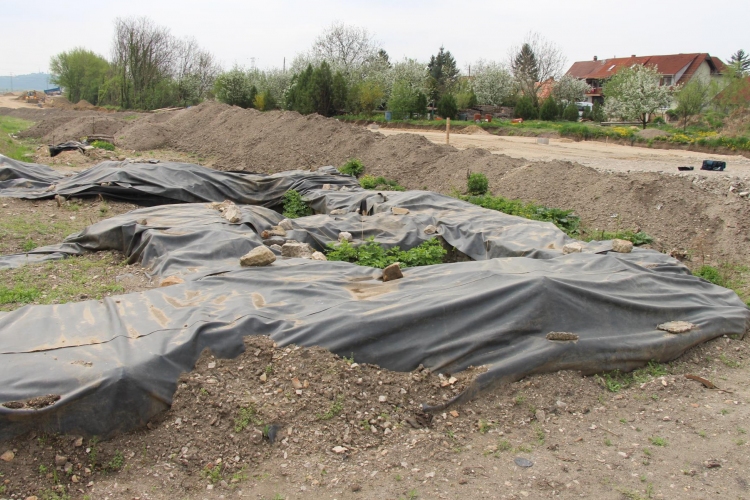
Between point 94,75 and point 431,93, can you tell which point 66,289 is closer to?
point 431,93

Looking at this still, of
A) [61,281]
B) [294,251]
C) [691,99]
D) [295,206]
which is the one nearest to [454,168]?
[295,206]

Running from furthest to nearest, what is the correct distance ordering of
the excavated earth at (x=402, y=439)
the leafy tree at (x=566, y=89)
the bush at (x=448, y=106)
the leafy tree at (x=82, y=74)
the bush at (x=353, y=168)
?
the leafy tree at (x=82, y=74), the leafy tree at (x=566, y=89), the bush at (x=448, y=106), the bush at (x=353, y=168), the excavated earth at (x=402, y=439)

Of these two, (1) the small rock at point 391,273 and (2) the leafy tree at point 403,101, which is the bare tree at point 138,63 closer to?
(2) the leafy tree at point 403,101

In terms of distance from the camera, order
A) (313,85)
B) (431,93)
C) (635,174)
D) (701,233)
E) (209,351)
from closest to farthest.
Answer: (209,351)
(701,233)
(635,174)
(313,85)
(431,93)

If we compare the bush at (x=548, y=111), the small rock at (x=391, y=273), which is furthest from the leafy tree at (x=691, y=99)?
the small rock at (x=391, y=273)

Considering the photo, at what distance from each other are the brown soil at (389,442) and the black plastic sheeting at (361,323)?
0.40 feet

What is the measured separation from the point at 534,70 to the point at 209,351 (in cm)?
3760

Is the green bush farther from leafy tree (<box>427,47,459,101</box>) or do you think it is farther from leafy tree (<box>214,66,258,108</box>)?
leafy tree (<box>427,47,459,101</box>)

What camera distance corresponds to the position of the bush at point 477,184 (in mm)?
10898

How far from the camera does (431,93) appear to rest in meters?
35.5

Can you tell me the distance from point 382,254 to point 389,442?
10.7ft

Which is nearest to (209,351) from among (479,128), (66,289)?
(66,289)

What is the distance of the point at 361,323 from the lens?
4070 mm

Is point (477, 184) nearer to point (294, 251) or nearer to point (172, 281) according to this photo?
point (294, 251)
